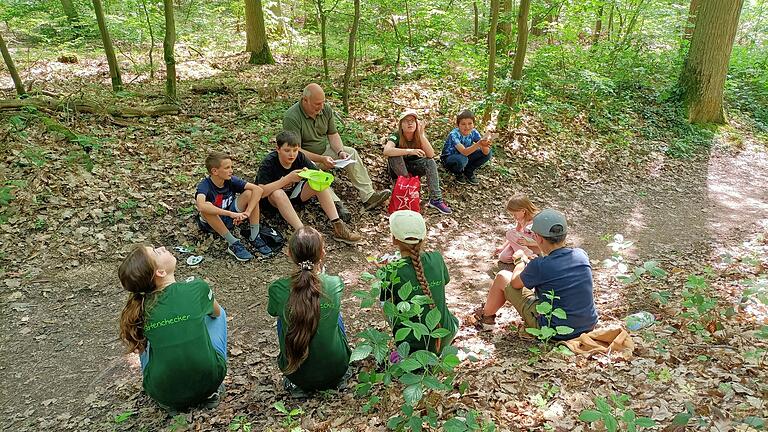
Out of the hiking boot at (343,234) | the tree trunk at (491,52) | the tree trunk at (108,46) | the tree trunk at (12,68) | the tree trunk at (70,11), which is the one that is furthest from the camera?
the tree trunk at (70,11)

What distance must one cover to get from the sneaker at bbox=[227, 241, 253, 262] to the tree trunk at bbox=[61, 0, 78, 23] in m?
11.6

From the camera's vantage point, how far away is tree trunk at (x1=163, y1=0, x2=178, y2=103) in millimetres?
7238

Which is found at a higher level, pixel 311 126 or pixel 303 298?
pixel 311 126

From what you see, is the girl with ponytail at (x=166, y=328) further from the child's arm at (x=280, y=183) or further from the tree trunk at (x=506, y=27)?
the tree trunk at (x=506, y=27)

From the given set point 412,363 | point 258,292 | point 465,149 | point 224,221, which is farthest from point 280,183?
point 412,363

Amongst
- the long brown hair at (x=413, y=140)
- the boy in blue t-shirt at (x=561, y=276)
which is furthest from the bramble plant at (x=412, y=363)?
the long brown hair at (x=413, y=140)

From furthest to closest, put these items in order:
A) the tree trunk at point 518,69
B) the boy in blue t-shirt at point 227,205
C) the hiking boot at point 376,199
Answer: the tree trunk at point 518,69
the hiking boot at point 376,199
the boy in blue t-shirt at point 227,205

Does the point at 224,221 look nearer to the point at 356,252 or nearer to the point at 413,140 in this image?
the point at 356,252

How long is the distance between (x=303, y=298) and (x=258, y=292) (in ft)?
6.84

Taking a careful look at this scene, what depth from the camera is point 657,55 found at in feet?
40.8

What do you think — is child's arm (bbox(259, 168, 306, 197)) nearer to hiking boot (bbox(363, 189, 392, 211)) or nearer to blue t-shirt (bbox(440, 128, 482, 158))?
hiking boot (bbox(363, 189, 392, 211))

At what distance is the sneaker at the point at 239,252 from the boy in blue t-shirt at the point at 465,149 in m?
3.36

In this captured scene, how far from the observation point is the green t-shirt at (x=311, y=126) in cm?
615

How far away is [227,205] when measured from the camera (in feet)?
17.6
